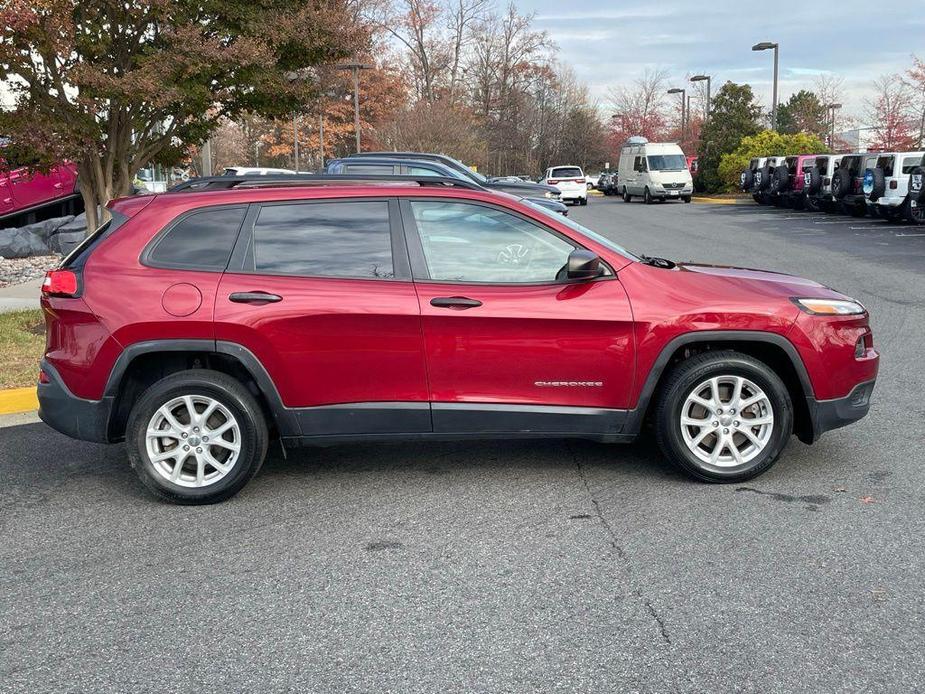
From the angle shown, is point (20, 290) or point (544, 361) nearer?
point (544, 361)

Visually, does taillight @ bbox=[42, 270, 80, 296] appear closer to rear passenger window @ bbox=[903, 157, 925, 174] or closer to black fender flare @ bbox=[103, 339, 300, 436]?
black fender flare @ bbox=[103, 339, 300, 436]

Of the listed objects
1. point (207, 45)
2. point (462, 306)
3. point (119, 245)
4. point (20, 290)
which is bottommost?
point (20, 290)

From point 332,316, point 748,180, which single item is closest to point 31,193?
point 332,316

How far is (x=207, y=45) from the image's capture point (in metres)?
10.0

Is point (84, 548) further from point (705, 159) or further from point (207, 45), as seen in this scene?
point (705, 159)

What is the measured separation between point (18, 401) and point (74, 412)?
2549 mm

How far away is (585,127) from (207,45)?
7165cm

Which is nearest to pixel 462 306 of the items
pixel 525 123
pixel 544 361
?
pixel 544 361

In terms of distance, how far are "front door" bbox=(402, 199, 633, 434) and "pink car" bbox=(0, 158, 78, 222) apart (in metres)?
18.4

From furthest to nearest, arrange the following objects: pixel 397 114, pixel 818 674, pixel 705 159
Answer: pixel 397 114 → pixel 705 159 → pixel 818 674

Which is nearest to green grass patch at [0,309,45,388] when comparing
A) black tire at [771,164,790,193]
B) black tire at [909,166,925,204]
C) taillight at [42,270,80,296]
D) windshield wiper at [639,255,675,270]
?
taillight at [42,270,80,296]

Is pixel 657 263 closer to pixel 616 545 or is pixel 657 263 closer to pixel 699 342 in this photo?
pixel 699 342

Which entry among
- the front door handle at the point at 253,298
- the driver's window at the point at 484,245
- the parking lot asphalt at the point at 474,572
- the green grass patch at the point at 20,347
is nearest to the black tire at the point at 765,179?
the green grass patch at the point at 20,347

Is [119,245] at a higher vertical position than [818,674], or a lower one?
higher
